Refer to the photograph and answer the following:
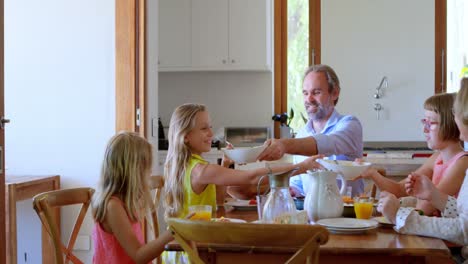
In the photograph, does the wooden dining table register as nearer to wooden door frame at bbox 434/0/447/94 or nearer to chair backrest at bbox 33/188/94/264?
chair backrest at bbox 33/188/94/264

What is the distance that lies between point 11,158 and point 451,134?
2526 mm

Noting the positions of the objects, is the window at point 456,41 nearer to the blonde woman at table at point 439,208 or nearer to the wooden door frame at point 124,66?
the wooden door frame at point 124,66

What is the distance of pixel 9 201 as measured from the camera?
9.20 feet

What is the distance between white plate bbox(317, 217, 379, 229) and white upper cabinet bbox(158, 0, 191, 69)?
10.6ft

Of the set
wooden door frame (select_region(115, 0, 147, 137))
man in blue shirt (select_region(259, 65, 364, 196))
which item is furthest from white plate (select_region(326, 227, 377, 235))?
wooden door frame (select_region(115, 0, 147, 137))

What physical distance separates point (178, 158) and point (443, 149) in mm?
1074

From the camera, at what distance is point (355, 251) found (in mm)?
1517

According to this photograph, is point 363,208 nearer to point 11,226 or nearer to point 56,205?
point 56,205

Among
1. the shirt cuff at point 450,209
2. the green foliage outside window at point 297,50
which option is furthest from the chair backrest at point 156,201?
the green foliage outside window at point 297,50

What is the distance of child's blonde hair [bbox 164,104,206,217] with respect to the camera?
7.16ft

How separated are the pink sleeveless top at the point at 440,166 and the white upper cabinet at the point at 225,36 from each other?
2601mm

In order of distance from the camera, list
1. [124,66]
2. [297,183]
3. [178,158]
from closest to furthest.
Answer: [178,158], [297,183], [124,66]

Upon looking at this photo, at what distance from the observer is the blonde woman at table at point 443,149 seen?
2.10 metres

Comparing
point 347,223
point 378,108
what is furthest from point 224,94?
point 347,223
